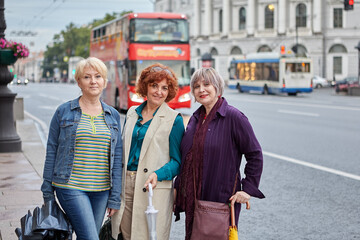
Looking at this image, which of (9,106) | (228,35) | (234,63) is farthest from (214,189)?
(228,35)

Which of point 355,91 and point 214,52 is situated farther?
point 214,52

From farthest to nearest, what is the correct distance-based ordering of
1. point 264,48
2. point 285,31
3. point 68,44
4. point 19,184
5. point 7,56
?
1. point 68,44
2. point 264,48
3. point 285,31
4. point 7,56
5. point 19,184

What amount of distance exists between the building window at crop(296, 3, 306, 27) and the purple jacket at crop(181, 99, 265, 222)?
243ft

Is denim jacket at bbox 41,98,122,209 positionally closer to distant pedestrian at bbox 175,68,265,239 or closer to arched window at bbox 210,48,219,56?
distant pedestrian at bbox 175,68,265,239

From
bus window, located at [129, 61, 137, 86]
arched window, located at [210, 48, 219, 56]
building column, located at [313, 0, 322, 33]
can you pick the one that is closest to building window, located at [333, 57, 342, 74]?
building column, located at [313, 0, 322, 33]

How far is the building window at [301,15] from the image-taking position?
249 ft

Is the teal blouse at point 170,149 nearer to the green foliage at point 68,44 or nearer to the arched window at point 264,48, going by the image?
the arched window at point 264,48

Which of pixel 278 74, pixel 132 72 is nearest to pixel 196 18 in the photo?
pixel 278 74

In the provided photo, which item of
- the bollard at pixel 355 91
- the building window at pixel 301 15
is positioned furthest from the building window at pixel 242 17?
the bollard at pixel 355 91

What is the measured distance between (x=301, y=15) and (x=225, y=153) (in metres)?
75.1

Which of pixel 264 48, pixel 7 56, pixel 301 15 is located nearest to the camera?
pixel 7 56

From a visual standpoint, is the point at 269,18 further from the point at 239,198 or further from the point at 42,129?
the point at 239,198

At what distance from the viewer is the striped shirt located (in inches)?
157

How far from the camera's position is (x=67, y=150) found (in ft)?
13.1
